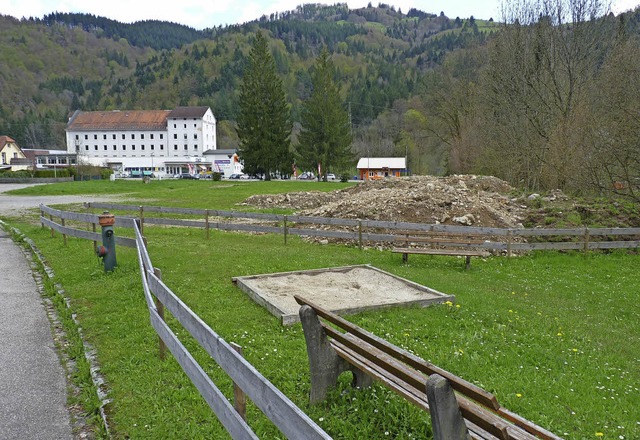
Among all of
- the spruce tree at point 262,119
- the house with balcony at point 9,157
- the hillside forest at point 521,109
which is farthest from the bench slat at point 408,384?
the house with balcony at point 9,157

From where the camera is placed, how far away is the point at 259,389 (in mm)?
2549

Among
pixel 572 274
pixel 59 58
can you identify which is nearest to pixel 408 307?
pixel 572 274

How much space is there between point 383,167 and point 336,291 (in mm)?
71320

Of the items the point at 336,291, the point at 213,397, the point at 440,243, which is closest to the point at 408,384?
the point at 213,397

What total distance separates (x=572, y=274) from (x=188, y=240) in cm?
1125

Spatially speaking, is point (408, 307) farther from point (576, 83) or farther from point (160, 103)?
point (160, 103)

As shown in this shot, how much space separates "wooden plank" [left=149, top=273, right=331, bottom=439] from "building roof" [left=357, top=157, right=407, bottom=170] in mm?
75128

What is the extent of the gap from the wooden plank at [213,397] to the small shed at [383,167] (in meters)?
73.5

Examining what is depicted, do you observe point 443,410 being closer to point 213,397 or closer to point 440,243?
point 213,397

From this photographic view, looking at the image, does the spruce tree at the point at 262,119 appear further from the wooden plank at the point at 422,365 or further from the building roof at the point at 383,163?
the wooden plank at the point at 422,365

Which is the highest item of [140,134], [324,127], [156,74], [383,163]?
[156,74]

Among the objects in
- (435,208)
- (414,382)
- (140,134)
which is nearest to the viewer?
(414,382)

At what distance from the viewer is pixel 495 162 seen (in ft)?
105

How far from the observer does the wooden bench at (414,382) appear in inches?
95.8
